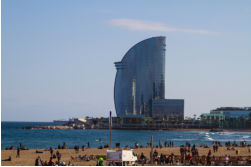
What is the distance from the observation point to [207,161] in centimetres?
4516

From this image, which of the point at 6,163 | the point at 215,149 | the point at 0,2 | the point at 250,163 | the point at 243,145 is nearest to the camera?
the point at 0,2

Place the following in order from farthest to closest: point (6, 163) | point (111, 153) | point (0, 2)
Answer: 1. point (6, 163)
2. point (111, 153)
3. point (0, 2)

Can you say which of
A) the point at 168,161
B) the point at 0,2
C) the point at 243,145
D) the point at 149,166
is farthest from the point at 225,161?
the point at 243,145

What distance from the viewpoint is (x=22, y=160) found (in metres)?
51.8

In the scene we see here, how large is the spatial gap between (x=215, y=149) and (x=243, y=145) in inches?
514

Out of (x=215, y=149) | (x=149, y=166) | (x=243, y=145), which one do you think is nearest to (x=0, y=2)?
(x=149, y=166)

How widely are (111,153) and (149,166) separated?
4.08m

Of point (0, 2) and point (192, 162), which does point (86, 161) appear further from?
point (0, 2)

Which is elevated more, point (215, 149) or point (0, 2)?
point (0, 2)

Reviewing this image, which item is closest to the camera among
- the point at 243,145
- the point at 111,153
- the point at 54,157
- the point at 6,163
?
the point at 111,153

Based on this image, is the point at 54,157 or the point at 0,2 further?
the point at 54,157

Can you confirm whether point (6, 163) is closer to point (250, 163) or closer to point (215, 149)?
point (250, 163)

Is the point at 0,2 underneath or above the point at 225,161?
above

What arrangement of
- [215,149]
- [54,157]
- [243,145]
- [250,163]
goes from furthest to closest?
[243,145]
[215,149]
[54,157]
[250,163]
